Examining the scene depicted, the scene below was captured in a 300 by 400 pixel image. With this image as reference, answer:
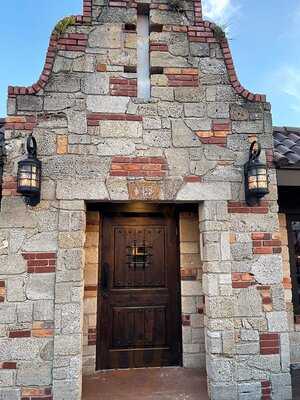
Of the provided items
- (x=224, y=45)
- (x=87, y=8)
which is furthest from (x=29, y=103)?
(x=224, y=45)

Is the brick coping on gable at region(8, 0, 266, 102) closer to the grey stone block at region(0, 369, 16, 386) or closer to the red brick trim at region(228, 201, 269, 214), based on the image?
the red brick trim at region(228, 201, 269, 214)

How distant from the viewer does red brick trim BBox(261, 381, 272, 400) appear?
3100 millimetres

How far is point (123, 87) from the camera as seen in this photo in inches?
139

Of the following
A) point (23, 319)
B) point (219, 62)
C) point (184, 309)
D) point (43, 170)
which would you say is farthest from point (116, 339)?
Answer: point (219, 62)

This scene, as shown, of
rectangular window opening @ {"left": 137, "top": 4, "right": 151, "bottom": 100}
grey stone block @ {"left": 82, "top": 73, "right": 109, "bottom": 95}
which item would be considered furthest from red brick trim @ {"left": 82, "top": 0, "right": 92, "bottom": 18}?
grey stone block @ {"left": 82, "top": 73, "right": 109, "bottom": 95}

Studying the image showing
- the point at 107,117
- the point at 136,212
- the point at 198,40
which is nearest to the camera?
the point at 107,117

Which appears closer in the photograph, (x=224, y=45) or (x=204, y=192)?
(x=204, y=192)

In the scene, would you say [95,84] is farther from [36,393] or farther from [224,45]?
[36,393]

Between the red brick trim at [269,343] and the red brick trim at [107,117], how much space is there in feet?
8.69

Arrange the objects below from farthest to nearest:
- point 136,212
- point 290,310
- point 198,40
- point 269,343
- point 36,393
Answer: point 290,310
point 136,212
point 198,40
point 269,343
point 36,393

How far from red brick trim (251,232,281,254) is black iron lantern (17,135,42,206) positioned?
232cm

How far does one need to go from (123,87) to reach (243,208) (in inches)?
75.1

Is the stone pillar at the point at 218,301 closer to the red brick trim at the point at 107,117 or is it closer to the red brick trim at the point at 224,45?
the red brick trim at the point at 107,117

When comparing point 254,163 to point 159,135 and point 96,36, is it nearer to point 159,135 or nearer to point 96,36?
point 159,135
